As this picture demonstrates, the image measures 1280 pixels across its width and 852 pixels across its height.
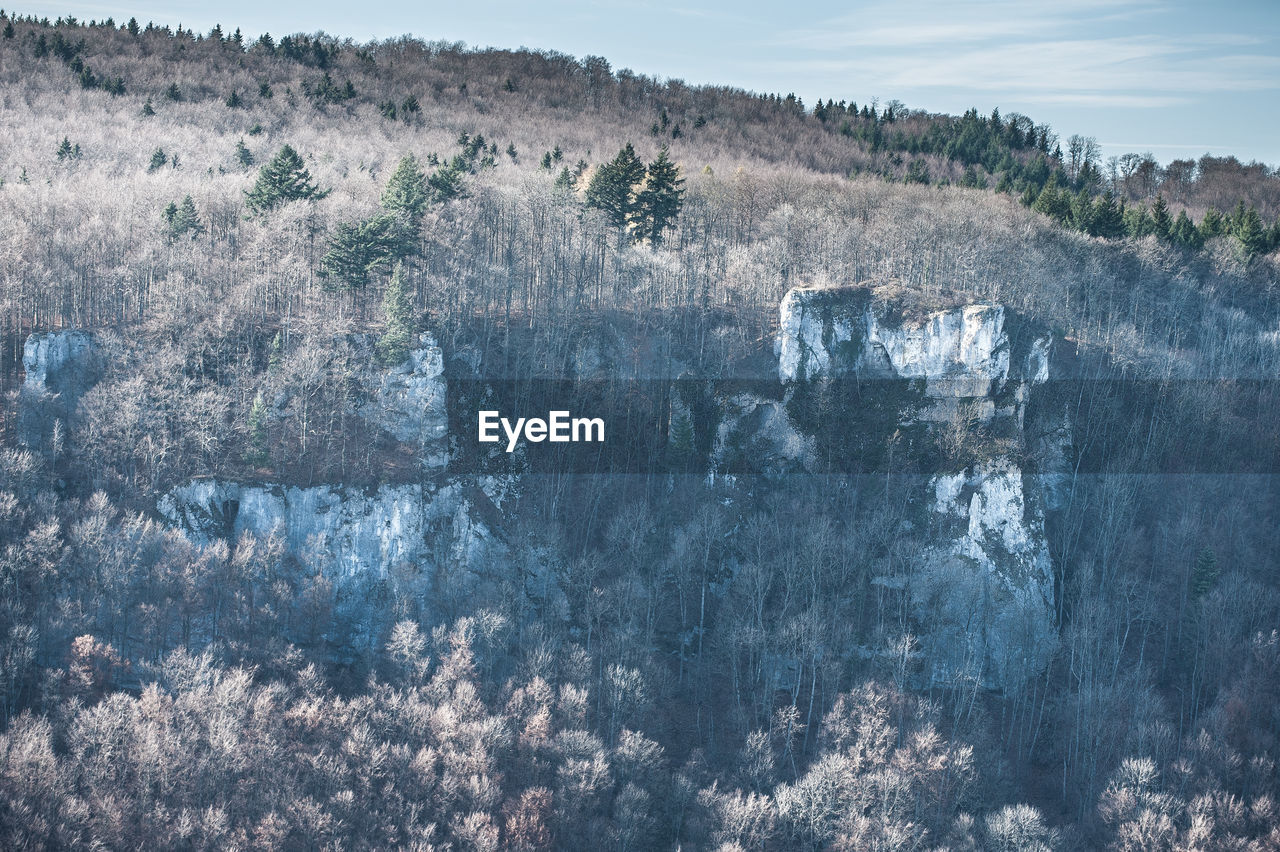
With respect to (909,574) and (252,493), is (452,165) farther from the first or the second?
(909,574)

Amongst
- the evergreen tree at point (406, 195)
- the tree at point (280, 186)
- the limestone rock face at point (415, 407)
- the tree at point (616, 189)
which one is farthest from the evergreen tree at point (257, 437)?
the tree at point (616, 189)

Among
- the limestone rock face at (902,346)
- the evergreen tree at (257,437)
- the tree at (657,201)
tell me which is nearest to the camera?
the evergreen tree at (257,437)

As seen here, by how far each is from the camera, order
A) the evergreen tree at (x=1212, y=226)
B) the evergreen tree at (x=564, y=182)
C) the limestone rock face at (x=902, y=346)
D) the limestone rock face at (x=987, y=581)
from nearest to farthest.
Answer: the limestone rock face at (x=987, y=581) → the limestone rock face at (x=902, y=346) → the evergreen tree at (x=564, y=182) → the evergreen tree at (x=1212, y=226)

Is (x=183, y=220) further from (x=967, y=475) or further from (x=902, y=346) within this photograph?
(x=967, y=475)

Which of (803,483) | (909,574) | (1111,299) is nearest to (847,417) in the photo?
(803,483)

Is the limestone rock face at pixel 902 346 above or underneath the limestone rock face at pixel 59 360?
above

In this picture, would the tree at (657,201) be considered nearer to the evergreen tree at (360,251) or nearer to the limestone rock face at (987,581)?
the evergreen tree at (360,251)
